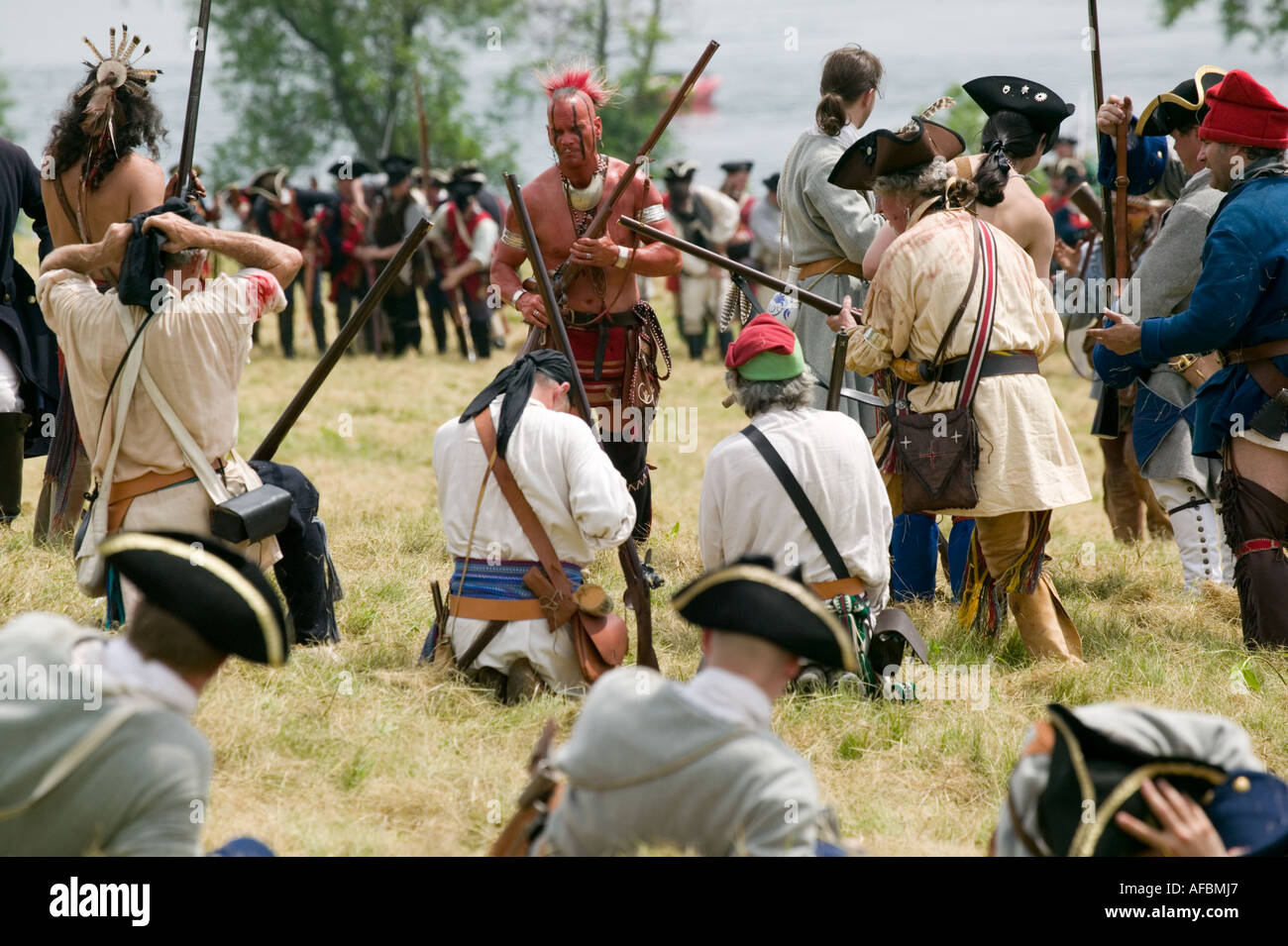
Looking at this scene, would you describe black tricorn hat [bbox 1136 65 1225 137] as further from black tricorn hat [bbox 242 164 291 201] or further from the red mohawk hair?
black tricorn hat [bbox 242 164 291 201]

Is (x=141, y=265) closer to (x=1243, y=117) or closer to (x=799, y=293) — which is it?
(x=799, y=293)

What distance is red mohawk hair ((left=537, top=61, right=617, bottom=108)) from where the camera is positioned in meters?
5.92

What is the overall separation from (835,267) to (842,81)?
76 centimetres

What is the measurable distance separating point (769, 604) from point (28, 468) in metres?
7.66

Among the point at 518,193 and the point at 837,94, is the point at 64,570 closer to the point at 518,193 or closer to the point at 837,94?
the point at 518,193

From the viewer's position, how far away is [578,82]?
5.93 meters

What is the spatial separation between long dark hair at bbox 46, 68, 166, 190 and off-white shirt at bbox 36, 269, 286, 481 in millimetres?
835

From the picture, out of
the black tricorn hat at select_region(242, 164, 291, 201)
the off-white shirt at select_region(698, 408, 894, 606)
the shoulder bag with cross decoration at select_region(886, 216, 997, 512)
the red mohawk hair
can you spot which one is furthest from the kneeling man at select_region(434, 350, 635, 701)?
the black tricorn hat at select_region(242, 164, 291, 201)

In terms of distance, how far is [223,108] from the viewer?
37.7m

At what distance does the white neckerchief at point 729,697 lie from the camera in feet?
8.16

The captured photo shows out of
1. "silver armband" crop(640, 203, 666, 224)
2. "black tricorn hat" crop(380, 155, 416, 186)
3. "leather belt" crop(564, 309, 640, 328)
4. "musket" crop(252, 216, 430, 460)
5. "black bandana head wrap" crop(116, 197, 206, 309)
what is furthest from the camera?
"black tricorn hat" crop(380, 155, 416, 186)

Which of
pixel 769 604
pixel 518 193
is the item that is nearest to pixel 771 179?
pixel 518 193

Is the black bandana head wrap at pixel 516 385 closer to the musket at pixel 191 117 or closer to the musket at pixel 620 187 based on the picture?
the musket at pixel 620 187

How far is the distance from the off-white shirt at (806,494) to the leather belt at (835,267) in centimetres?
165
